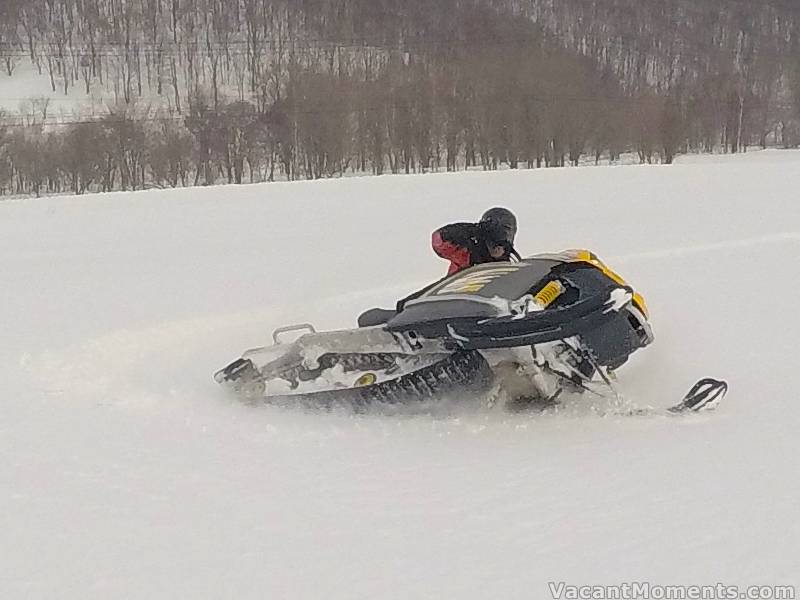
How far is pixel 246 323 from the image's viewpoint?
491cm

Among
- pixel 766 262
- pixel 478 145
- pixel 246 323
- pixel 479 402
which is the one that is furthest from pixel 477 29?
pixel 479 402

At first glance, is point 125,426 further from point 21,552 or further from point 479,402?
point 479,402

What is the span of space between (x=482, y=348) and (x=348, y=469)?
0.59 m

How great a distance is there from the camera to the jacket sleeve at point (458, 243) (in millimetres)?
3740

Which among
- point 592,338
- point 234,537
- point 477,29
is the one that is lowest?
point 234,537

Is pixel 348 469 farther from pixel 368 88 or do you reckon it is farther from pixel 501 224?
pixel 368 88

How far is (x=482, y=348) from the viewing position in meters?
2.98

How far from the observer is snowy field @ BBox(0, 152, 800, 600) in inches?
84.7

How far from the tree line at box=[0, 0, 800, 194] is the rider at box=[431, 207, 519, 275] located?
51.0 feet

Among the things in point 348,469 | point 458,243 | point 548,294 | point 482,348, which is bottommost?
point 348,469

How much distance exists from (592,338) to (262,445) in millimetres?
1131

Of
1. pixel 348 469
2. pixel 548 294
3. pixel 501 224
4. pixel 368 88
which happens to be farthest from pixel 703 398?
pixel 368 88

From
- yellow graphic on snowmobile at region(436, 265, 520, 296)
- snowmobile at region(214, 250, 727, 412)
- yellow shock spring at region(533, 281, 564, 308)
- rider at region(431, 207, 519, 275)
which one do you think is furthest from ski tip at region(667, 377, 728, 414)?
rider at region(431, 207, 519, 275)

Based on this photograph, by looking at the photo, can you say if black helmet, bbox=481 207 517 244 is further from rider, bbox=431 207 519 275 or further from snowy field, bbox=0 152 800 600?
snowy field, bbox=0 152 800 600
